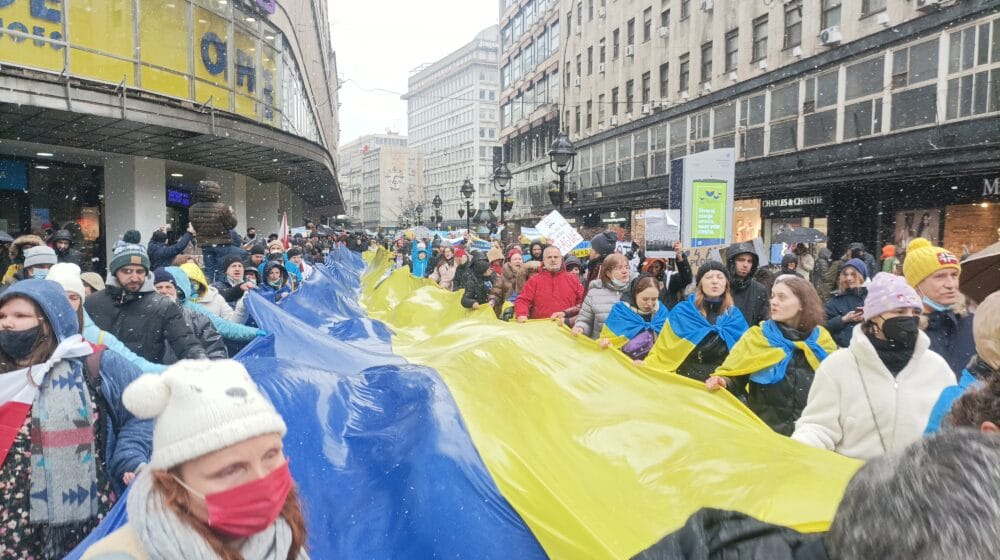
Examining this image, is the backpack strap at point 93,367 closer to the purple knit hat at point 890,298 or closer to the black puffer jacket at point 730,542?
the black puffer jacket at point 730,542

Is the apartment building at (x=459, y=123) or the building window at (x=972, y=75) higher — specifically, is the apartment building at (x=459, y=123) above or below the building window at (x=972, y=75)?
above

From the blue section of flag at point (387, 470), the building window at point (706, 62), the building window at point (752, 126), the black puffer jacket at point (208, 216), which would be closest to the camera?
the blue section of flag at point (387, 470)


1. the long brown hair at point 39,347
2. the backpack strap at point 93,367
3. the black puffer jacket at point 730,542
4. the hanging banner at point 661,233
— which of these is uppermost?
the hanging banner at point 661,233

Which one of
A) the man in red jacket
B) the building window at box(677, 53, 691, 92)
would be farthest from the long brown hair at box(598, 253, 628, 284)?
the building window at box(677, 53, 691, 92)

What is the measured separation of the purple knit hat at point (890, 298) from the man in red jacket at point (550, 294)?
14.5ft

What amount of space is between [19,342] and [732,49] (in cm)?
2780

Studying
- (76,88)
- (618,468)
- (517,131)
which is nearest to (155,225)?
(76,88)

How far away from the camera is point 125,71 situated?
41.1 feet

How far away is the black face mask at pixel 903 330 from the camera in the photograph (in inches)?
123

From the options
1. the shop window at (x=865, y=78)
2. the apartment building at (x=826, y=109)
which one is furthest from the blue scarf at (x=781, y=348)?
the shop window at (x=865, y=78)

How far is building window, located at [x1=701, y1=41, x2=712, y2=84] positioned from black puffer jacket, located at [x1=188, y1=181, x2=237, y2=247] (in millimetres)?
23289

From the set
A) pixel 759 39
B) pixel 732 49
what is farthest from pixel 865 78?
pixel 732 49

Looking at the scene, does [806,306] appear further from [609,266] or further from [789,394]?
[609,266]

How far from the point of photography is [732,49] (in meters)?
26.4
